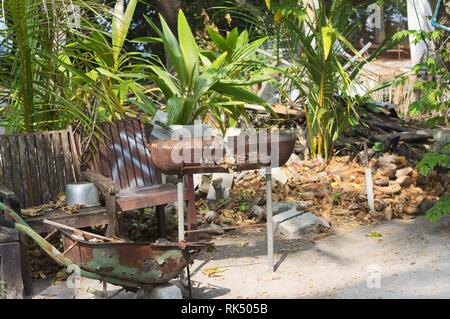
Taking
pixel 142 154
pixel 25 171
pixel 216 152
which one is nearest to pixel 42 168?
pixel 25 171

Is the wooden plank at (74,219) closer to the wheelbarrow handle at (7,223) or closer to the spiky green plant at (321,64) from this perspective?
the wheelbarrow handle at (7,223)

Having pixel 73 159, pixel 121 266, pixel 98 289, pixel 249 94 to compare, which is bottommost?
pixel 98 289

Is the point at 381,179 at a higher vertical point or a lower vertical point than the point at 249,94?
lower

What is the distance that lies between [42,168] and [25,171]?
0.14m

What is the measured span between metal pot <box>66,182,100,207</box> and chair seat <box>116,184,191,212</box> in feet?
0.66

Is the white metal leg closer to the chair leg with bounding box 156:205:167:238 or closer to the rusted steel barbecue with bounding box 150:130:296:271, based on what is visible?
the rusted steel barbecue with bounding box 150:130:296:271

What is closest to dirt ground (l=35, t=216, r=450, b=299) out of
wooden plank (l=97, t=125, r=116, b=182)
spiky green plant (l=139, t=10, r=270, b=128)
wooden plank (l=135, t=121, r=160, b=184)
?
wooden plank (l=135, t=121, r=160, b=184)

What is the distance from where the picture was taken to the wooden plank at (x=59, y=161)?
5.50m

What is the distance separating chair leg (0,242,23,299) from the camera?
431cm
